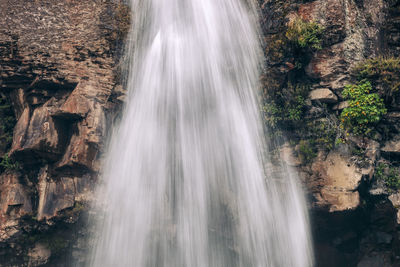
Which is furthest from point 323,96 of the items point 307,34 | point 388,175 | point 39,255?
point 39,255

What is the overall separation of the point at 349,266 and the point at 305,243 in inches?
60.0

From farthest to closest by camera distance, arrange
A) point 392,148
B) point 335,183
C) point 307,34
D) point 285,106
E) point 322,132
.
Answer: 1. point 285,106
2. point 307,34
3. point 322,132
4. point 392,148
5. point 335,183

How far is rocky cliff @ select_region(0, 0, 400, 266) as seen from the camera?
281 inches

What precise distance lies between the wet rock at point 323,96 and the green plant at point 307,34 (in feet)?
4.26

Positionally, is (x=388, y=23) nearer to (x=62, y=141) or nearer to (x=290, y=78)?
(x=290, y=78)

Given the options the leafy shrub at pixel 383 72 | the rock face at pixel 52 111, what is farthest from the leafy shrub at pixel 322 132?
the rock face at pixel 52 111

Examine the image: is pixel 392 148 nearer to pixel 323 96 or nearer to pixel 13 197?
pixel 323 96

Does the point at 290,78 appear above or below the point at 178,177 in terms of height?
above

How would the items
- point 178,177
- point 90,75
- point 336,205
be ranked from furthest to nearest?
point 90,75
point 178,177
point 336,205

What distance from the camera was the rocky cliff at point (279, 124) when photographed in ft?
23.4

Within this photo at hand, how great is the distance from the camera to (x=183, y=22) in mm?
8852

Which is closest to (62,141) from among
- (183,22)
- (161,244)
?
(161,244)

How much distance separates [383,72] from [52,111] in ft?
32.7

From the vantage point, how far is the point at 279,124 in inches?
321
